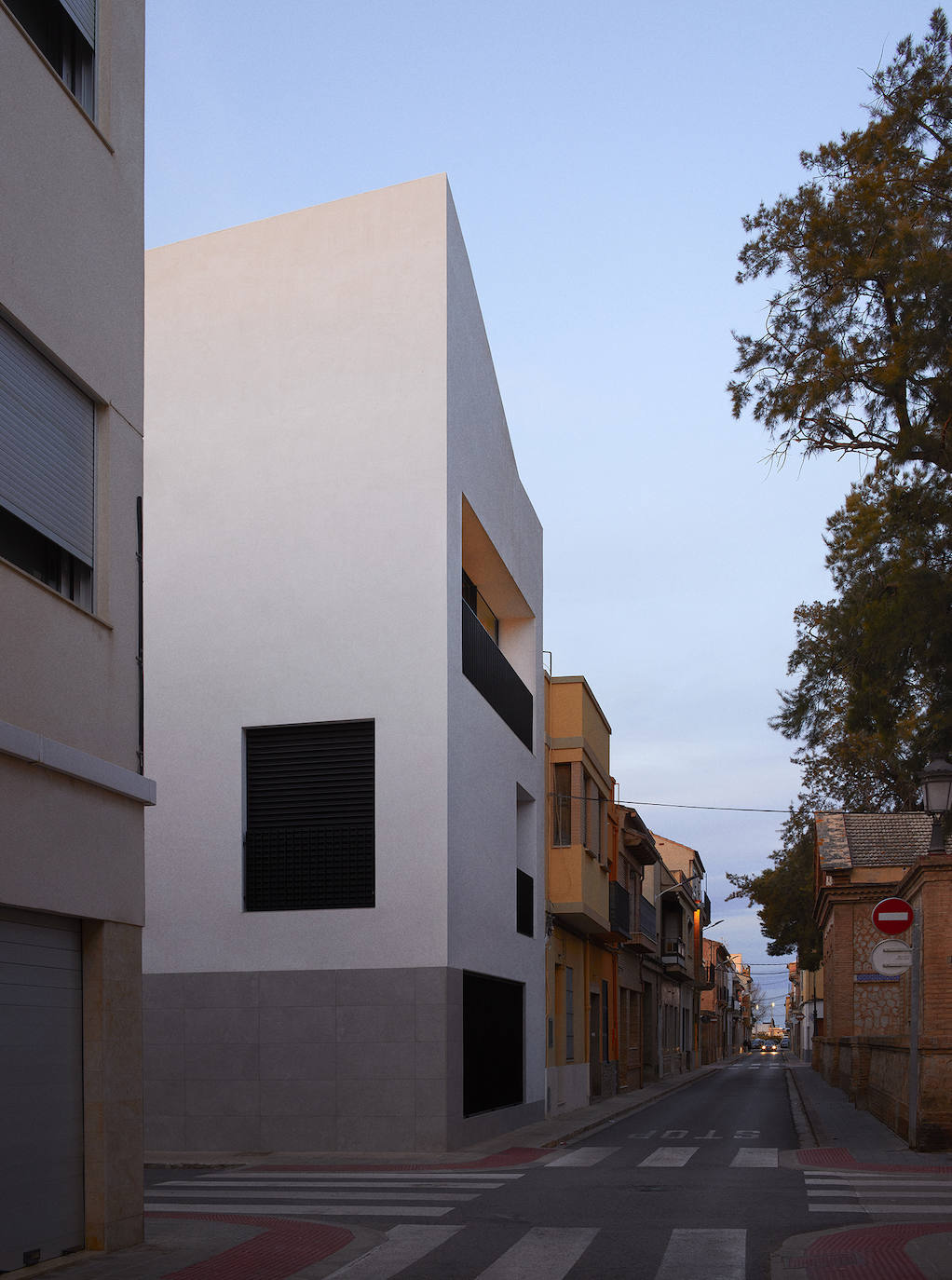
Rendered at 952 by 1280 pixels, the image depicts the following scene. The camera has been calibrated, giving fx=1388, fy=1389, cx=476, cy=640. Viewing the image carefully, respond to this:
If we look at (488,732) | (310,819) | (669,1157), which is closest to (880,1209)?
(669,1157)

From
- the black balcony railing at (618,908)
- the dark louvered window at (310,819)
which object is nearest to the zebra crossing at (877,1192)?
the dark louvered window at (310,819)

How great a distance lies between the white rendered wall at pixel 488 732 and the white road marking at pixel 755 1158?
13.7 ft

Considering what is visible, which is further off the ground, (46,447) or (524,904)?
(46,447)

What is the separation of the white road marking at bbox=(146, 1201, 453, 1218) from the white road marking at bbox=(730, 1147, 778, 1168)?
17.1ft

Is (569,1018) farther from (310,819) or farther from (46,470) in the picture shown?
(46,470)

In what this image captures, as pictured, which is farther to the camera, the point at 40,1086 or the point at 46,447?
the point at 46,447

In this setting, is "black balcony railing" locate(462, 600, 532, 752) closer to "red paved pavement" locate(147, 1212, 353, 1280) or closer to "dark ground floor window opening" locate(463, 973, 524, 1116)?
"dark ground floor window opening" locate(463, 973, 524, 1116)

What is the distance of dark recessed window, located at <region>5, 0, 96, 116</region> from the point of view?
9.95 metres

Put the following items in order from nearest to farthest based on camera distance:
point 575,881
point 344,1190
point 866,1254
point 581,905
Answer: point 866,1254
point 344,1190
point 581,905
point 575,881

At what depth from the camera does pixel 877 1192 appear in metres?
12.6

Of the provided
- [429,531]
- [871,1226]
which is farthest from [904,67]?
[871,1226]

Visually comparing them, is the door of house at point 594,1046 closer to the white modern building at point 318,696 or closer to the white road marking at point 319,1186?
the white modern building at point 318,696

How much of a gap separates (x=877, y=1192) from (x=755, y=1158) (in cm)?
446

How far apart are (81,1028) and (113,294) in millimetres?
5393
